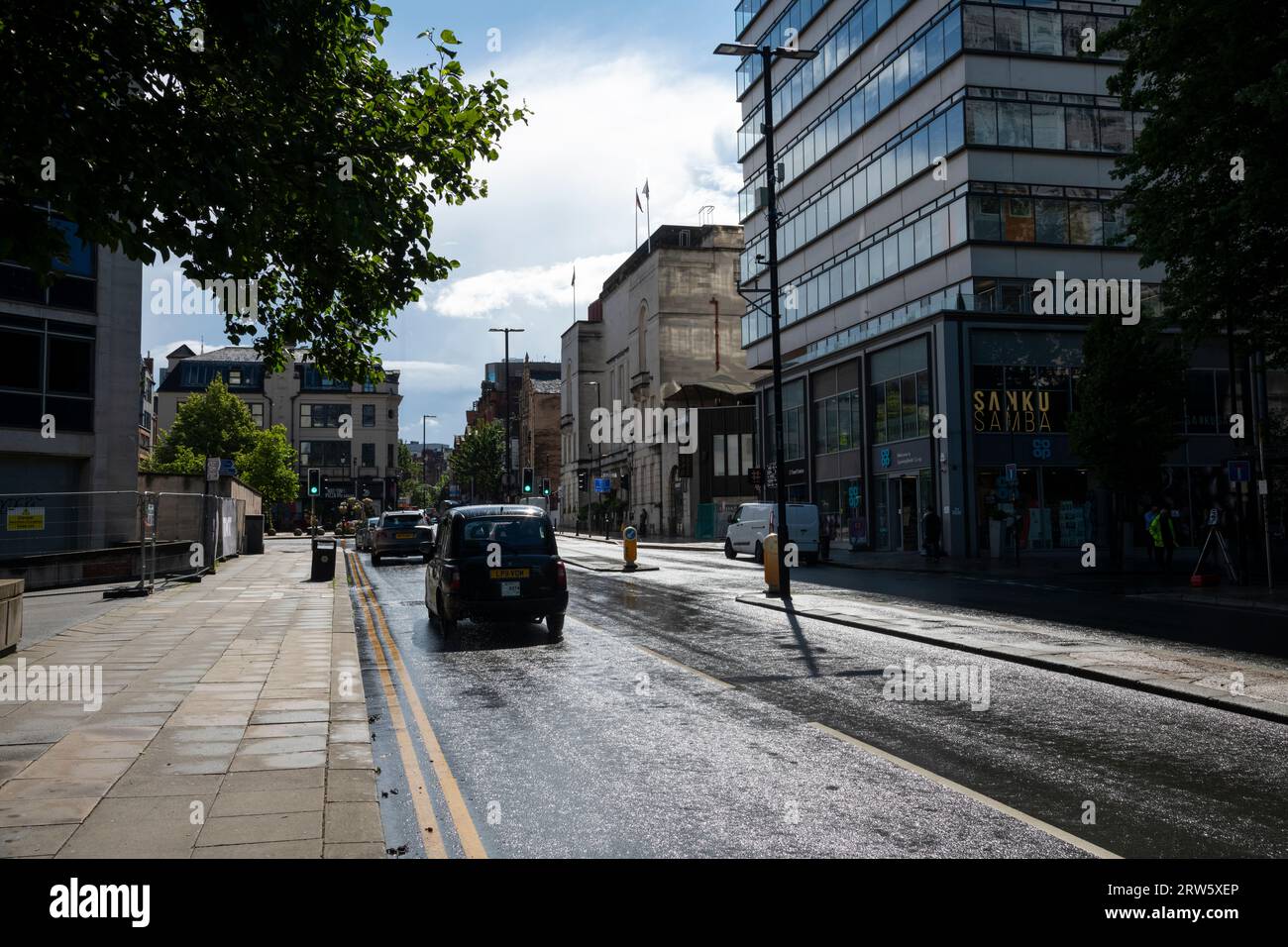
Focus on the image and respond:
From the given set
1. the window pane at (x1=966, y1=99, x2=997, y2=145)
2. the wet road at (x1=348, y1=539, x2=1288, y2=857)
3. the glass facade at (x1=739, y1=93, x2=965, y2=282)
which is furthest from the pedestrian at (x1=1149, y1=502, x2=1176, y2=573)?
the wet road at (x1=348, y1=539, x2=1288, y2=857)

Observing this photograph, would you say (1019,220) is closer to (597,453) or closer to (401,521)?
(401,521)

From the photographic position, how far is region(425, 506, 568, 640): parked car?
13516mm

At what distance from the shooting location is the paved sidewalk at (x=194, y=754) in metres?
4.97

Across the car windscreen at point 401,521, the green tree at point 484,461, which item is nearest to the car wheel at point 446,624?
the car windscreen at point 401,521

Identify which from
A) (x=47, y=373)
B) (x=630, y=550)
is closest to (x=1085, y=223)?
(x=630, y=550)

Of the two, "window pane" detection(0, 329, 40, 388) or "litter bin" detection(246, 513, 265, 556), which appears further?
"litter bin" detection(246, 513, 265, 556)

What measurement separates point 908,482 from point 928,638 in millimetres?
25688

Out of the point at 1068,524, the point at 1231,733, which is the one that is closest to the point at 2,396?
the point at 1231,733

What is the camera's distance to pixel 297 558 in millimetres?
35844

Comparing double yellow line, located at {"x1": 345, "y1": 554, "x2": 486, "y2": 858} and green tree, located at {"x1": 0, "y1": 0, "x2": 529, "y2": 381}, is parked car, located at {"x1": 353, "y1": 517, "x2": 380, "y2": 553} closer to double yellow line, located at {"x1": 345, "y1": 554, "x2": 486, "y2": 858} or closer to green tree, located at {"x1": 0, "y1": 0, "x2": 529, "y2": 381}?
double yellow line, located at {"x1": 345, "y1": 554, "x2": 486, "y2": 858}
